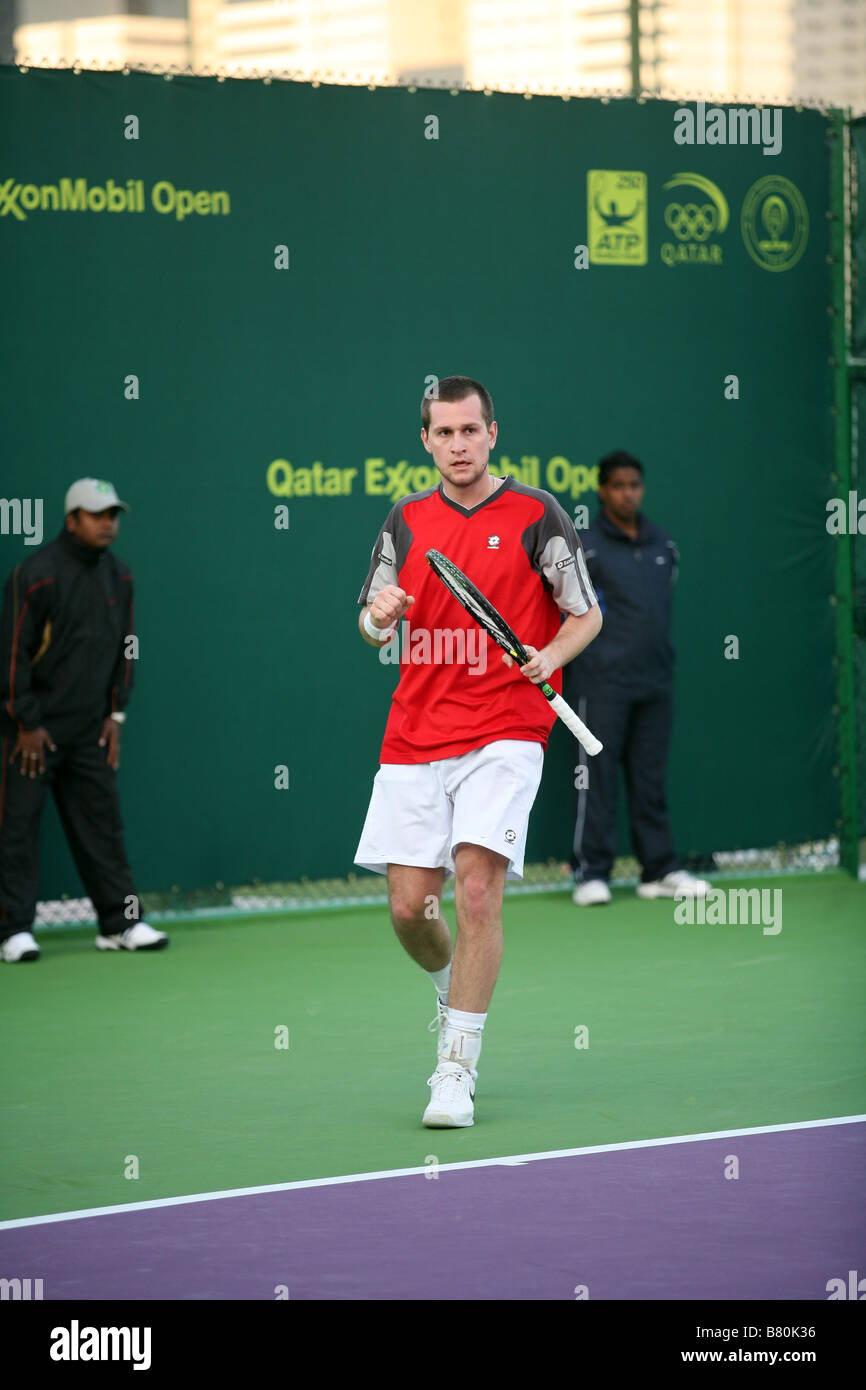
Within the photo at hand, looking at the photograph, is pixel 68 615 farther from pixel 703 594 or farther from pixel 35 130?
pixel 703 594

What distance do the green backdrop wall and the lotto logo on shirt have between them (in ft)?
13.3

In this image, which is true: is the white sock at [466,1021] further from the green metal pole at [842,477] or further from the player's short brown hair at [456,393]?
the green metal pole at [842,477]

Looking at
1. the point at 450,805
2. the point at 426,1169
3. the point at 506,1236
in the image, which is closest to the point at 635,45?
the point at 450,805

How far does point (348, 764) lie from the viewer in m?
11.1

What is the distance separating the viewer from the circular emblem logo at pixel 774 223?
11.9m

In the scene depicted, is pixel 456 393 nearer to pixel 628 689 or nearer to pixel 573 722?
pixel 573 722

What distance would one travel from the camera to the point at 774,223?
1198cm

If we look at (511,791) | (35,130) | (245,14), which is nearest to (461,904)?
(511,791)

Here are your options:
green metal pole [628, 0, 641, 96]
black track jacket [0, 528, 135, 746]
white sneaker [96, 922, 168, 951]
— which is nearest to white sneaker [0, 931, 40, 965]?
white sneaker [96, 922, 168, 951]

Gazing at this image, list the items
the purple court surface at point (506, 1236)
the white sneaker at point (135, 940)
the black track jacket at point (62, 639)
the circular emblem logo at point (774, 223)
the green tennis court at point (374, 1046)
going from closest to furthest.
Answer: the purple court surface at point (506, 1236), the green tennis court at point (374, 1046), the black track jacket at point (62, 639), the white sneaker at point (135, 940), the circular emblem logo at point (774, 223)

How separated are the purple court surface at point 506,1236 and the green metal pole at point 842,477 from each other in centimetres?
625

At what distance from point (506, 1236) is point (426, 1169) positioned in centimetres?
73

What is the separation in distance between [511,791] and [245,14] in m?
6.47

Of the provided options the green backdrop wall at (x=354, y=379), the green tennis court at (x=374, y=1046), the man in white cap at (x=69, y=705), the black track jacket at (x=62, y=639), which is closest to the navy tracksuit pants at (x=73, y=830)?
the man in white cap at (x=69, y=705)
